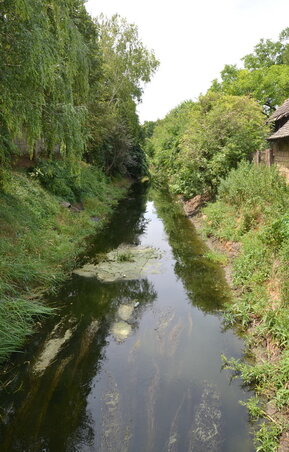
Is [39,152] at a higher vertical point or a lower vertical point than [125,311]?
higher

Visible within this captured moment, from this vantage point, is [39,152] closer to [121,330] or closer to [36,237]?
[36,237]

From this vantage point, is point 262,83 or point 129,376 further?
point 262,83

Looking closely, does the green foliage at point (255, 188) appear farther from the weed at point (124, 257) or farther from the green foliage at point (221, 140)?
the weed at point (124, 257)

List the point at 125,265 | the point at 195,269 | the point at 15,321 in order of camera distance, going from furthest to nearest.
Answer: the point at 125,265
the point at 195,269
the point at 15,321

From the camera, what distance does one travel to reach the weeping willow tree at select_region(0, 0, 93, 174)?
5.92 meters

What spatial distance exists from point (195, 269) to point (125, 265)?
238 cm

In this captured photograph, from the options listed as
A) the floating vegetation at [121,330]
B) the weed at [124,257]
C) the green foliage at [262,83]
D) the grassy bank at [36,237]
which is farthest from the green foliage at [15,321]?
the green foliage at [262,83]

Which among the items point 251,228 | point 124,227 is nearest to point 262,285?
point 251,228

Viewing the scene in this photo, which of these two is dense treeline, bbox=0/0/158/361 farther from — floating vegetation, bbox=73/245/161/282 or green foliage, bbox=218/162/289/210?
green foliage, bbox=218/162/289/210

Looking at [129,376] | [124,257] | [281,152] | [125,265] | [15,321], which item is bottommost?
[129,376]

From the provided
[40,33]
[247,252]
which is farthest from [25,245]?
[247,252]

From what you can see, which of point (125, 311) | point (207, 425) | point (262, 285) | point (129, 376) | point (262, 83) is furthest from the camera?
point (262, 83)

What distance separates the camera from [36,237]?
10281mm

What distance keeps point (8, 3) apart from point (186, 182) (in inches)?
551
